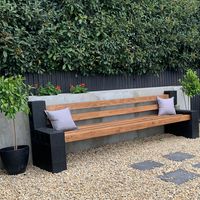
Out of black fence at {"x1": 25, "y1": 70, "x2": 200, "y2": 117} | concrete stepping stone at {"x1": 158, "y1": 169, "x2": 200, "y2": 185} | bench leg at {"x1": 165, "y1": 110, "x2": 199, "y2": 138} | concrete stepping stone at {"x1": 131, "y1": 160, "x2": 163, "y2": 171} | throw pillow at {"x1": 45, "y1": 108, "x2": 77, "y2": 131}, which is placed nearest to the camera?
concrete stepping stone at {"x1": 158, "y1": 169, "x2": 200, "y2": 185}

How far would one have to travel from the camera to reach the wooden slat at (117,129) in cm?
369

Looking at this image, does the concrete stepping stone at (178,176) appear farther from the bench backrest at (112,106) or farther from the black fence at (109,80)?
the black fence at (109,80)

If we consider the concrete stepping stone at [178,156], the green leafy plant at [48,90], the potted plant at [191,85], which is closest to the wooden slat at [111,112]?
the green leafy plant at [48,90]

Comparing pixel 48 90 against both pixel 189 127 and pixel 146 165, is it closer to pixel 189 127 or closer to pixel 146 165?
pixel 146 165

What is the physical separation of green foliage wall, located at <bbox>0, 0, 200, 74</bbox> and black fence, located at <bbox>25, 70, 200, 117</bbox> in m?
0.14

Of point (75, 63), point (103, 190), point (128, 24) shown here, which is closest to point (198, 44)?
point (128, 24)

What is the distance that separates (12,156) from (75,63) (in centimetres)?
189

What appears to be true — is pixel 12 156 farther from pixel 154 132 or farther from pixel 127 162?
pixel 154 132

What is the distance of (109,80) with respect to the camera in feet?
17.4

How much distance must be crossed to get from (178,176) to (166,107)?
214cm

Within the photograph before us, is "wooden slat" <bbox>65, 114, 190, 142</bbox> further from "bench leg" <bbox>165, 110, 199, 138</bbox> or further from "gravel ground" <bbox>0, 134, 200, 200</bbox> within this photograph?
"gravel ground" <bbox>0, 134, 200, 200</bbox>

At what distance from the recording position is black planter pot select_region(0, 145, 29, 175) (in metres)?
3.38

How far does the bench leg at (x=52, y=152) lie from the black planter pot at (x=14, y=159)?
0.72 feet

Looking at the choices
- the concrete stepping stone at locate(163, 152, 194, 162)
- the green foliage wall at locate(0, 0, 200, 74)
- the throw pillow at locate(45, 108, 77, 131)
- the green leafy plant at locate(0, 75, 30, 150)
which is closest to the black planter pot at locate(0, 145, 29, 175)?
the green leafy plant at locate(0, 75, 30, 150)
